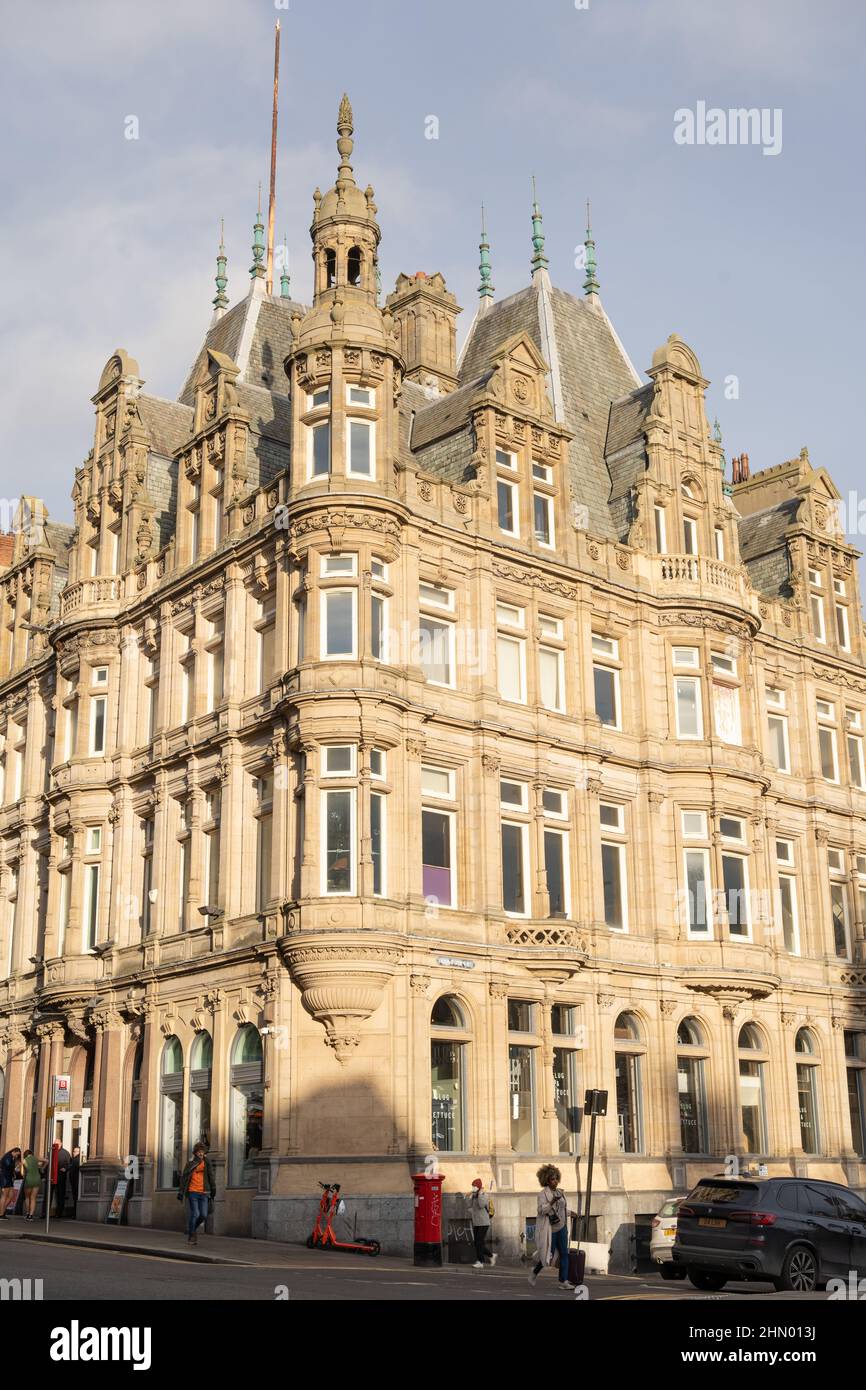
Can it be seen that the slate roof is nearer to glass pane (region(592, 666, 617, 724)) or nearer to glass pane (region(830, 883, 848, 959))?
glass pane (region(592, 666, 617, 724))

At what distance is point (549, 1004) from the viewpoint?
127 feet

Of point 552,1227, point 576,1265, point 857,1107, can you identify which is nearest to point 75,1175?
point 552,1227

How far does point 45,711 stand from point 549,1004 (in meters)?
22.0

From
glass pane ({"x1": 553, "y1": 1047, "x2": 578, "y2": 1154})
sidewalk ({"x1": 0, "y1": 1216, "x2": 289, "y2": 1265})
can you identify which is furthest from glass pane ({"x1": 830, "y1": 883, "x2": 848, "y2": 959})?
sidewalk ({"x1": 0, "y1": 1216, "x2": 289, "y2": 1265})

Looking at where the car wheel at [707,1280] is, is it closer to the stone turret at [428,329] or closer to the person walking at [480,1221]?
the person walking at [480,1221]

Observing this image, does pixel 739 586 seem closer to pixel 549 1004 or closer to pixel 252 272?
pixel 549 1004

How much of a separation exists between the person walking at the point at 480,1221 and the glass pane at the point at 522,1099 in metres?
4.97

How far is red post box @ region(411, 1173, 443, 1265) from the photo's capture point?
28984mm

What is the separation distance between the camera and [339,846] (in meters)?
35.6

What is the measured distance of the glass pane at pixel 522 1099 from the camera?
37.6 metres

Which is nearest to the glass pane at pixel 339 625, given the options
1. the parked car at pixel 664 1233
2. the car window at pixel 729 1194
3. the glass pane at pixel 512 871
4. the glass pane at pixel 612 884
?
the glass pane at pixel 512 871

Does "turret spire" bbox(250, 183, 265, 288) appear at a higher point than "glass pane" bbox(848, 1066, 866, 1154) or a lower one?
higher

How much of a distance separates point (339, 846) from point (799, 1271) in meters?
15.3
